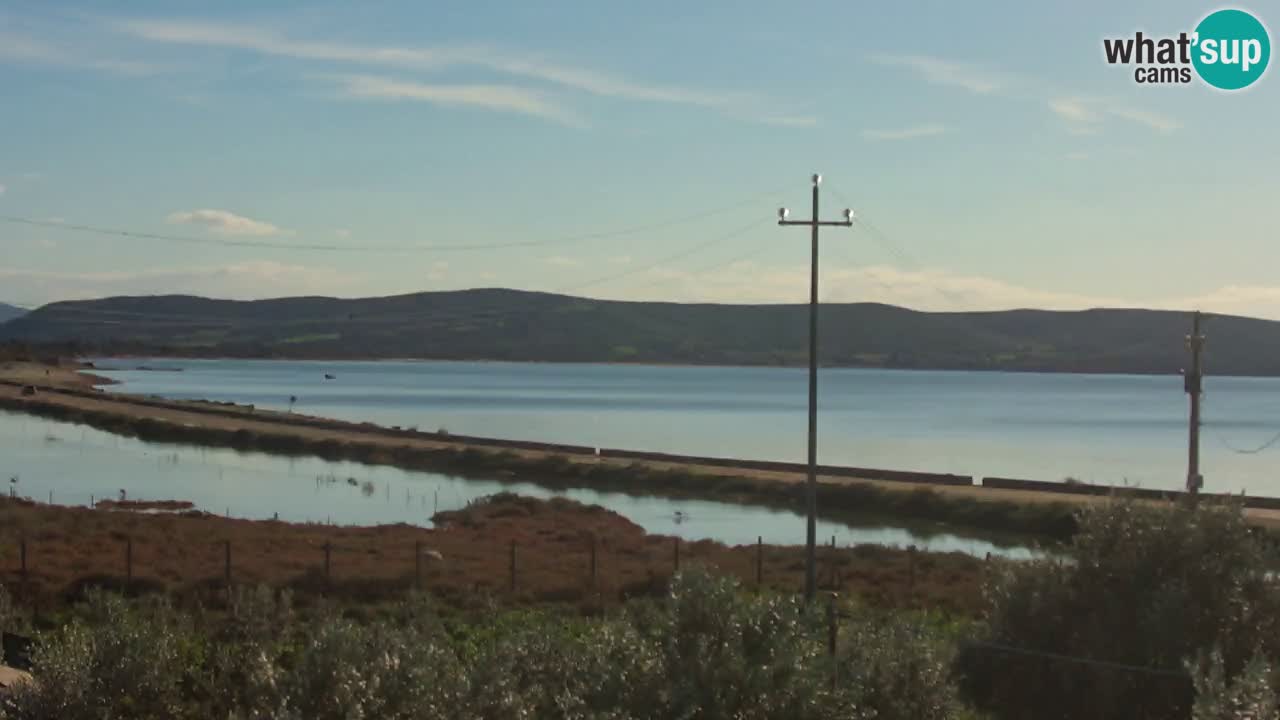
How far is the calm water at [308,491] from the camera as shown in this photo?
188ft

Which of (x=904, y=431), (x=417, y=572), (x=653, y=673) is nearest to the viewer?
(x=653, y=673)

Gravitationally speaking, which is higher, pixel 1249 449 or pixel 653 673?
pixel 653 673

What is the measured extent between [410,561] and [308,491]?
33732mm

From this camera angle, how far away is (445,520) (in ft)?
182

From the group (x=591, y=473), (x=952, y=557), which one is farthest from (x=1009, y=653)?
(x=591, y=473)

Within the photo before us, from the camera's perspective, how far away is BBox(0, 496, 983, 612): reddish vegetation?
105 feet

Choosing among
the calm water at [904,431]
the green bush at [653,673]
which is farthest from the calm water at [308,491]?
the green bush at [653,673]

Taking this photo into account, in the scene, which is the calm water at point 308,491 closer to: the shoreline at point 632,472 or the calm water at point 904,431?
the shoreline at point 632,472

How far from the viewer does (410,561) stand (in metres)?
38.2

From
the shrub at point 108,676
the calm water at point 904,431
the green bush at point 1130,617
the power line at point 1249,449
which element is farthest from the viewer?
the power line at point 1249,449

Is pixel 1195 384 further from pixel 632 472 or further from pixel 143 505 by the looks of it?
pixel 632 472

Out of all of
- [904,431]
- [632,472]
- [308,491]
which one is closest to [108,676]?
[308,491]

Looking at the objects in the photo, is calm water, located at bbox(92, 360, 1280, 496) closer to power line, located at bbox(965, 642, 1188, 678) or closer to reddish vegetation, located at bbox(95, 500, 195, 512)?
reddish vegetation, located at bbox(95, 500, 195, 512)

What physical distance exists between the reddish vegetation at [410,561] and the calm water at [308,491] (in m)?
7.21
